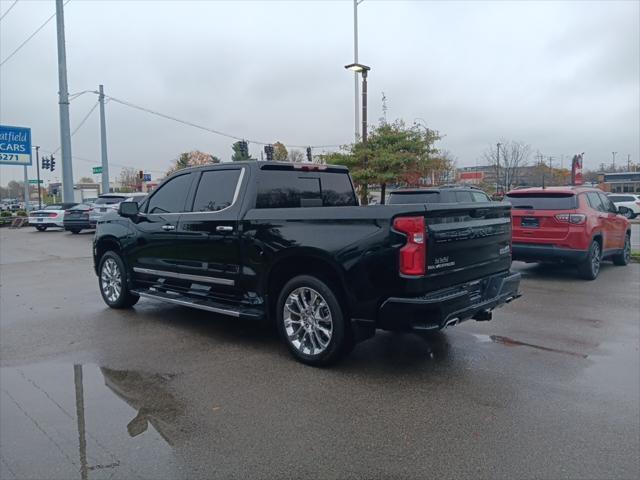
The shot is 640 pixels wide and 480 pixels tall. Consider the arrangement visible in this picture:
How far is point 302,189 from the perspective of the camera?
6.14 meters

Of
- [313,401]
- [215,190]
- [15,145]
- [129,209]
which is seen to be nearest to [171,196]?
[129,209]

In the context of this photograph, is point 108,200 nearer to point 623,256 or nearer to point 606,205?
point 606,205

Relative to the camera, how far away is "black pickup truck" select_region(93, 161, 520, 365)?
177 inches

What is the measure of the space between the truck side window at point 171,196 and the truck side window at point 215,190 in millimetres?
288

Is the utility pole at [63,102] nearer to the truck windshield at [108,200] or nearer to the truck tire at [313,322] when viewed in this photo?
the truck windshield at [108,200]

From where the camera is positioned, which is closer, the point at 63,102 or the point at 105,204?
the point at 105,204

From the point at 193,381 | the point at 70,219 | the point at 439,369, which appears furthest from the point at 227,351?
the point at 70,219

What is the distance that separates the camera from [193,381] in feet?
15.7

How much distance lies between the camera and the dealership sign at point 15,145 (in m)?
26.9

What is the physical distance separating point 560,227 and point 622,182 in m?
78.0

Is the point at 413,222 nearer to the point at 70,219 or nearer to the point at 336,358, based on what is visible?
the point at 336,358

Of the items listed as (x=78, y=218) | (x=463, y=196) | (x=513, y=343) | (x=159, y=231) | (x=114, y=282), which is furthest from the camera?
(x=78, y=218)

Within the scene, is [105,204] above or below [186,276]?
above

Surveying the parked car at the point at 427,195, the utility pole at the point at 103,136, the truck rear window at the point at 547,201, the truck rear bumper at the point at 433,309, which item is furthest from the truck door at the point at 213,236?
the utility pole at the point at 103,136
